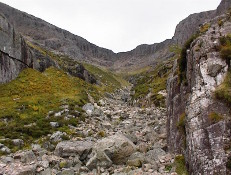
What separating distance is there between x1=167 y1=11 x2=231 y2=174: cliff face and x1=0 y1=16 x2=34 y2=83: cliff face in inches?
1076

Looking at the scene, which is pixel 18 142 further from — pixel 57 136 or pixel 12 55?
pixel 12 55

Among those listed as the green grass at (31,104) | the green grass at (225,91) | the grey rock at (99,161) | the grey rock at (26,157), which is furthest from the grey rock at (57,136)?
the green grass at (225,91)

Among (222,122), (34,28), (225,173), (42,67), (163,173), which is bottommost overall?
(163,173)

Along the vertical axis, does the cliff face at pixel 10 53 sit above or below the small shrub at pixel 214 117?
above

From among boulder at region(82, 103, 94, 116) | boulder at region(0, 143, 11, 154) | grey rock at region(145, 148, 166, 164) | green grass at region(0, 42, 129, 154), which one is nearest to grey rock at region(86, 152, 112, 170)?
grey rock at region(145, 148, 166, 164)

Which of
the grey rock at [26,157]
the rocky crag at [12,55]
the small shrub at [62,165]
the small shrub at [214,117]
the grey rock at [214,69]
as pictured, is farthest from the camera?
the rocky crag at [12,55]

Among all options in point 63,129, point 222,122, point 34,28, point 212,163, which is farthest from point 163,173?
point 34,28

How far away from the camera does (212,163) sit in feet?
36.1

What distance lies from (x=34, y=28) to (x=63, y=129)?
608 feet

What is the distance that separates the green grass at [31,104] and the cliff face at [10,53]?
3.89 feet

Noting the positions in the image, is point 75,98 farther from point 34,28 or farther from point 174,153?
point 34,28

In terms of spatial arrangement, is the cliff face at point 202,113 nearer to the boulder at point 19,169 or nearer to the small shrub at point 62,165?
the small shrub at point 62,165

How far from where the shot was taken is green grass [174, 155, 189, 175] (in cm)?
1254

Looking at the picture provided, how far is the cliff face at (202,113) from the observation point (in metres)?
11.4
